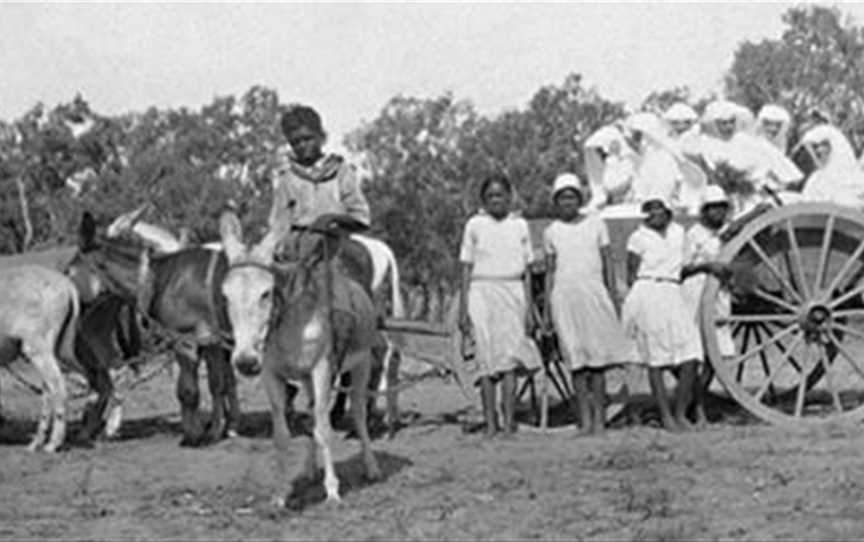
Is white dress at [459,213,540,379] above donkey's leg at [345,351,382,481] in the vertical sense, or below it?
above

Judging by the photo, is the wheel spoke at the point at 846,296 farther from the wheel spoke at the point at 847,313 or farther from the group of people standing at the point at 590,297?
the group of people standing at the point at 590,297

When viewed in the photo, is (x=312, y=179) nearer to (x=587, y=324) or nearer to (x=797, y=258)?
(x=587, y=324)

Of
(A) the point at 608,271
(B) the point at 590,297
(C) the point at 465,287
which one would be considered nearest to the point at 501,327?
(C) the point at 465,287

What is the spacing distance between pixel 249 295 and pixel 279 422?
3.42 ft

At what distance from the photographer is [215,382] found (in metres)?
11.2

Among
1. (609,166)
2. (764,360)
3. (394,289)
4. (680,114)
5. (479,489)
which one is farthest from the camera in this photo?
(394,289)

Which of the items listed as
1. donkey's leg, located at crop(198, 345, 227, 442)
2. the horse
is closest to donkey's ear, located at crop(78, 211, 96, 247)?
the horse

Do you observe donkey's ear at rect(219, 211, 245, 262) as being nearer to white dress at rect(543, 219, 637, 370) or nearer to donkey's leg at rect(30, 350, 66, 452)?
white dress at rect(543, 219, 637, 370)

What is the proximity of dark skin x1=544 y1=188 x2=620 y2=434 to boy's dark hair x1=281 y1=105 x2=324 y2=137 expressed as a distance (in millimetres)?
2138

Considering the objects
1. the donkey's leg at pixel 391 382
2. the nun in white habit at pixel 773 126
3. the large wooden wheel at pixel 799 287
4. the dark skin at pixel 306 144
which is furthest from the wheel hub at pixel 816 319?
the dark skin at pixel 306 144

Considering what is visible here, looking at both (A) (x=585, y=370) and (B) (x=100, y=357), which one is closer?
(A) (x=585, y=370)

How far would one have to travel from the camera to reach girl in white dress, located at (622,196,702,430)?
10484 millimetres

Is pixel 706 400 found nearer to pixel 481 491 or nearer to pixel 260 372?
pixel 481 491

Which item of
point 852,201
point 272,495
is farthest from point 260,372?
point 852,201
